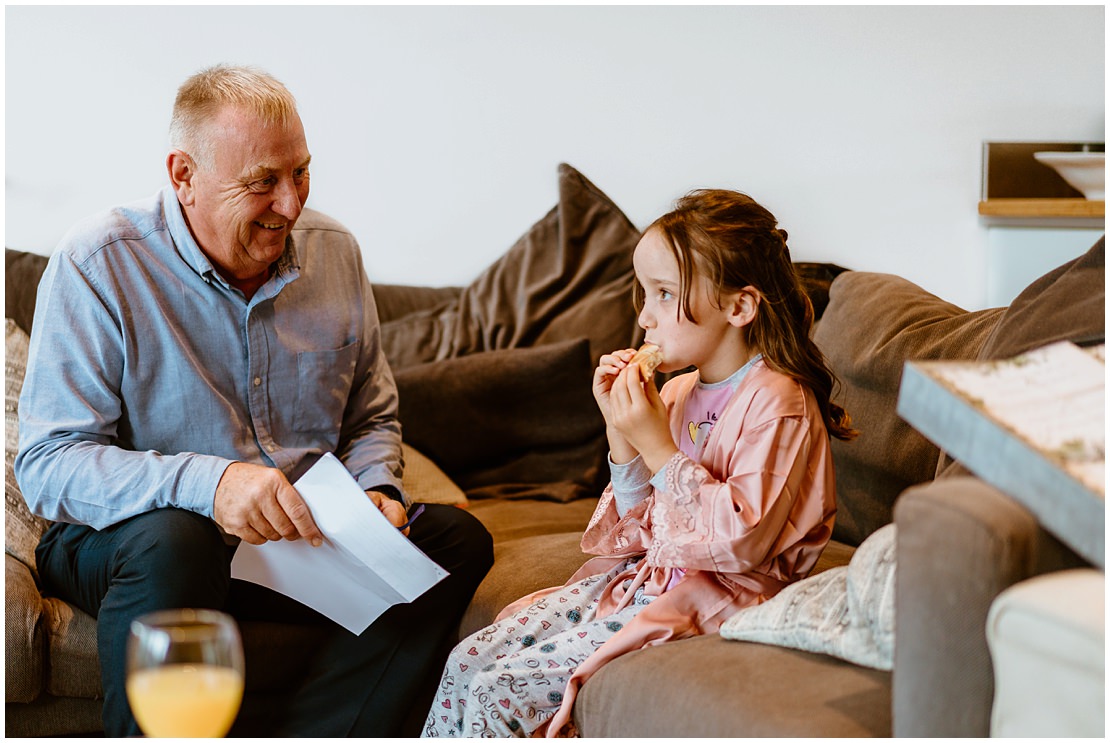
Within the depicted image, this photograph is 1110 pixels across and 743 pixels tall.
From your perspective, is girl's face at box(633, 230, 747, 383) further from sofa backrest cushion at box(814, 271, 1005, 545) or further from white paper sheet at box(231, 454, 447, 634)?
white paper sheet at box(231, 454, 447, 634)

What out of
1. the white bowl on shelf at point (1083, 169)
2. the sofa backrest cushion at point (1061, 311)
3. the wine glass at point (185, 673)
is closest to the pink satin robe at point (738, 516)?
the sofa backrest cushion at point (1061, 311)

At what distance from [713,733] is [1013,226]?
2.04 meters

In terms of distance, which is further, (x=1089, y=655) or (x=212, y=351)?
(x=212, y=351)

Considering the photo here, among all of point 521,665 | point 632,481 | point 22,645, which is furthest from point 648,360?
point 22,645

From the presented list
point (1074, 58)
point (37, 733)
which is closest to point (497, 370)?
point (37, 733)

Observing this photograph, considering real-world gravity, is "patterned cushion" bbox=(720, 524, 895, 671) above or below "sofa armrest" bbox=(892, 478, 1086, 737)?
below

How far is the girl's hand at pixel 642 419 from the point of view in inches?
57.1

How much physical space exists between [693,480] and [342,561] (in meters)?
0.53

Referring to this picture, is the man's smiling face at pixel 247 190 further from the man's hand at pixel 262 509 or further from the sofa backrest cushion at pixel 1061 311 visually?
the sofa backrest cushion at pixel 1061 311

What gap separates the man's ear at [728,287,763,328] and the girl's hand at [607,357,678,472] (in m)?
0.16

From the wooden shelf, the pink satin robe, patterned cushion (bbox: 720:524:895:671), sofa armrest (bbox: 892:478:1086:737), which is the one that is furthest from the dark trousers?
the wooden shelf

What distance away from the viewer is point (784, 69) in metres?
2.79

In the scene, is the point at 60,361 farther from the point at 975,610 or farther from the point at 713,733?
the point at 975,610

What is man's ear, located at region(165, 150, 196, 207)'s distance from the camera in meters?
1.75
